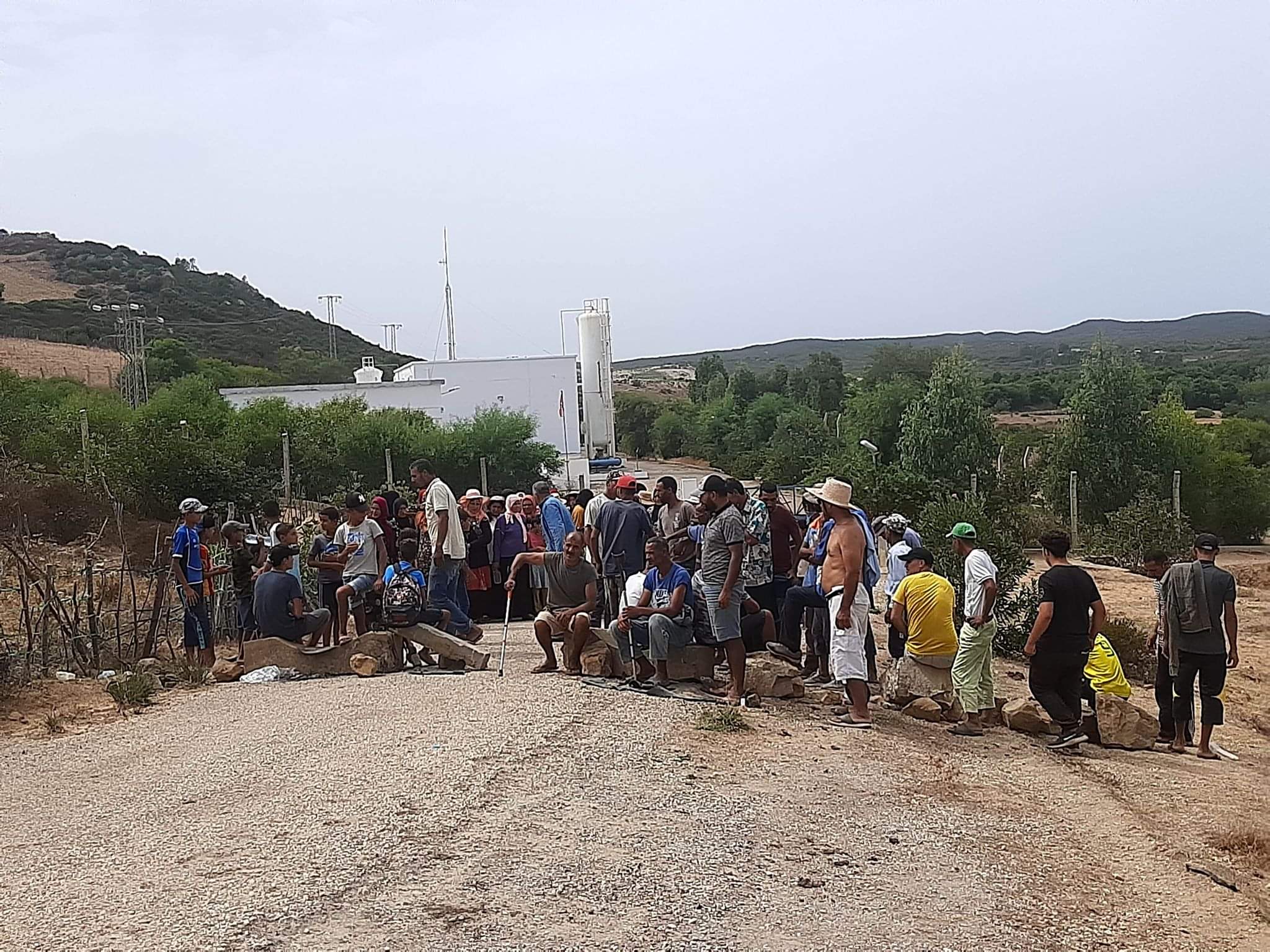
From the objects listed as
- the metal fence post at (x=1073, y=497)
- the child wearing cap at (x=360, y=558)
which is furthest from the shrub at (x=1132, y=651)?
the metal fence post at (x=1073, y=497)

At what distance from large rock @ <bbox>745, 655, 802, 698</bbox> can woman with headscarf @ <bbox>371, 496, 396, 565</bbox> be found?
13.9ft

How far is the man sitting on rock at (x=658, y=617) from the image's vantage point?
9.95 m

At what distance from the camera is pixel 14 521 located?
41.0 ft

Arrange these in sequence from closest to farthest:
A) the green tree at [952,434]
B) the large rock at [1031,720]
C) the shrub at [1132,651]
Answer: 1. the large rock at [1031,720]
2. the shrub at [1132,651]
3. the green tree at [952,434]

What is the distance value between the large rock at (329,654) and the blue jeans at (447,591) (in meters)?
0.92

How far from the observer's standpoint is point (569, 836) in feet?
21.9

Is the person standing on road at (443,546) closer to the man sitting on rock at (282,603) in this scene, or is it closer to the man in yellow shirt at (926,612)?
the man sitting on rock at (282,603)

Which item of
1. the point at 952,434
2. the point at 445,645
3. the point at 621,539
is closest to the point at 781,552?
the point at 621,539

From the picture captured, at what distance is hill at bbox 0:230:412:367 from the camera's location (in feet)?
299

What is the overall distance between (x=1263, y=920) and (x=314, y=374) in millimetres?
94773

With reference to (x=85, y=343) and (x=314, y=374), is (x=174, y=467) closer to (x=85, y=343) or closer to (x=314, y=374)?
(x=85, y=343)

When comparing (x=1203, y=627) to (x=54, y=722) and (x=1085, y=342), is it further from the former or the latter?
(x=1085, y=342)

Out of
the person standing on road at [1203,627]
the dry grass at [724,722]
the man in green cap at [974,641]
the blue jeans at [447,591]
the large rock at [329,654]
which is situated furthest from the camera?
the blue jeans at [447,591]

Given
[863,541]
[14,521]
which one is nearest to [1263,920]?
[863,541]
